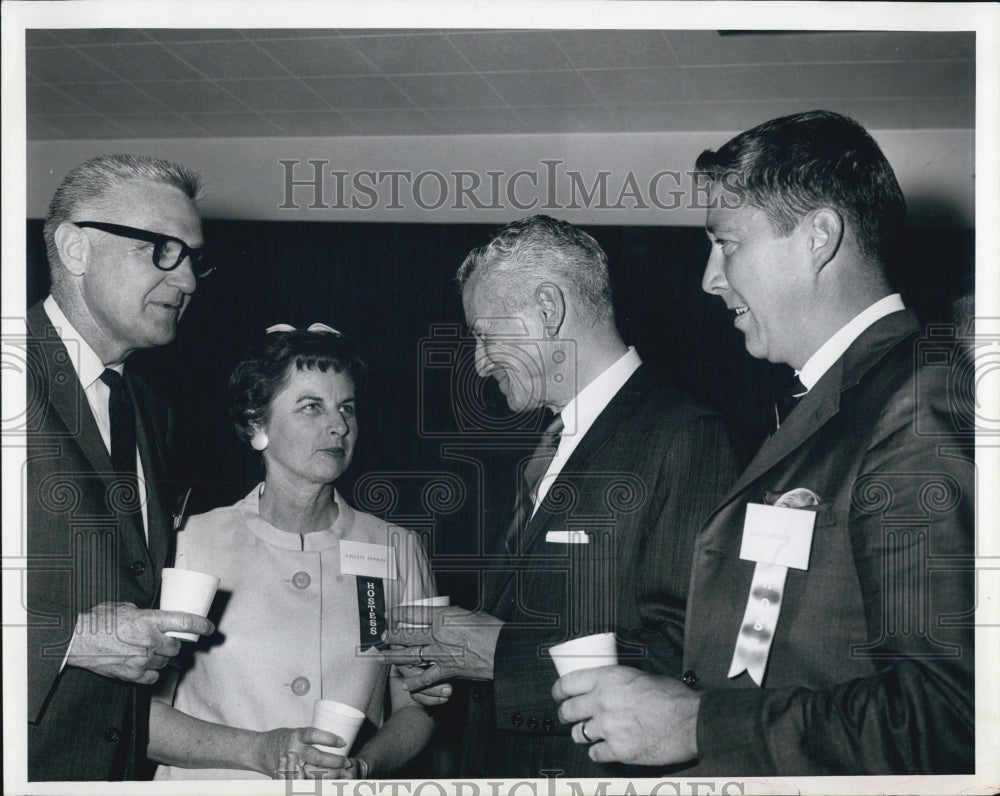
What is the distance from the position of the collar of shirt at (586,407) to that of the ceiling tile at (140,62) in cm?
119

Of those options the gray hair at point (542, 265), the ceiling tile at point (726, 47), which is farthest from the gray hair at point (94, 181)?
the ceiling tile at point (726, 47)

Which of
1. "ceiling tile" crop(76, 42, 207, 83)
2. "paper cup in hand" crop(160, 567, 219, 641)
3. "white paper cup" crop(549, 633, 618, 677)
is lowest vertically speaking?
"white paper cup" crop(549, 633, 618, 677)

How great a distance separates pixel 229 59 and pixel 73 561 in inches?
47.5

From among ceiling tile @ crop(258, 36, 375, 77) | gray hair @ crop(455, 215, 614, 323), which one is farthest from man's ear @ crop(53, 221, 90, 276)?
gray hair @ crop(455, 215, 614, 323)

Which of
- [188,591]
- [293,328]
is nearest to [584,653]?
[188,591]

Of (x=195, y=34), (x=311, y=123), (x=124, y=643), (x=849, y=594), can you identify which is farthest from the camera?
(x=311, y=123)

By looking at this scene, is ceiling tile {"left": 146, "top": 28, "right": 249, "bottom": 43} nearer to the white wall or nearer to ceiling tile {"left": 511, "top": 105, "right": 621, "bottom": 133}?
the white wall

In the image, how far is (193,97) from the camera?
2.54 m

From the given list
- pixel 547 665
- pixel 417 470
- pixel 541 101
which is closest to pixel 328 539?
pixel 417 470

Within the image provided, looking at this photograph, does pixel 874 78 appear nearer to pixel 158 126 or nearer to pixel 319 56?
Answer: pixel 319 56

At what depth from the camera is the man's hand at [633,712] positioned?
2.30 m

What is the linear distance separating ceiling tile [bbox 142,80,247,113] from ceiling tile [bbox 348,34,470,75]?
0.35m

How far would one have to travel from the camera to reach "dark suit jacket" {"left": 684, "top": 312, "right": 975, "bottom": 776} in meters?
2.26

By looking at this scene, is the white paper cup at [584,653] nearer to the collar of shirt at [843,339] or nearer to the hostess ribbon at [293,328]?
the collar of shirt at [843,339]
